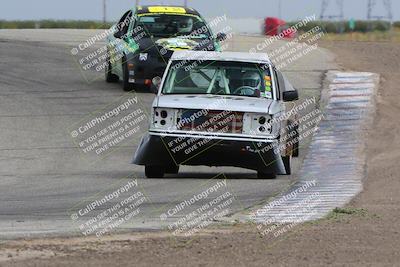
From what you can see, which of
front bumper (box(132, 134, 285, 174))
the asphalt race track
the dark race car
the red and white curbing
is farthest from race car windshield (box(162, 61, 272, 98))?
the dark race car

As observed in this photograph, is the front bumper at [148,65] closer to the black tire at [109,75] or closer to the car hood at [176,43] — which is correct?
the car hood at [176,43]

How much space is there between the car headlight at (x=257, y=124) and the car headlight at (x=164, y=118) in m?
0.88

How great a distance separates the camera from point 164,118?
13492 millimetres

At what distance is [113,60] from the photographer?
77.4 ft

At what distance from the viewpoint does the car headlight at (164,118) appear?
13461 millimetres

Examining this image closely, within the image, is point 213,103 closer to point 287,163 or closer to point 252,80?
point 252,80

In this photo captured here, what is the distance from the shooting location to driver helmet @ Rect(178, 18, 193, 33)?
22.6m

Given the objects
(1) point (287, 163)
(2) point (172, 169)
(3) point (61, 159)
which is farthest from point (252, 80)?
(3) point (61, 159)

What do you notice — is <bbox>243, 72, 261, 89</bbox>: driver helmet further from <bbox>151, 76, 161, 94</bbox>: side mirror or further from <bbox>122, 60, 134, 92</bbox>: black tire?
<bbox>122, 60, 134, 92</bbox>: black tire

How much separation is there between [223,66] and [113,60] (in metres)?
9.53

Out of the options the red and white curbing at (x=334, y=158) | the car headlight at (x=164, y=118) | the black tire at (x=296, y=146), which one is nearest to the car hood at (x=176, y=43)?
the red and white curbing at (x=334, y=158)

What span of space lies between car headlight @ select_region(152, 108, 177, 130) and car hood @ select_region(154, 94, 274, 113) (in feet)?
0.21

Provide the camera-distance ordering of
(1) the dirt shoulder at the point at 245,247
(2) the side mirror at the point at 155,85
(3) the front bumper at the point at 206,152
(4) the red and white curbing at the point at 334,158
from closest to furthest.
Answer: (1) the dirt shoulder at the point at 245,247 → (4) the red and white curbing at the point at 334,158 → (3) the front bumper at the point at 206,152 → (2) the side mirror at the point at 155,85

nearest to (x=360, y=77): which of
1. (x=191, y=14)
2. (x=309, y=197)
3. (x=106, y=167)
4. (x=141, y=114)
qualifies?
(x=191, y=14)
